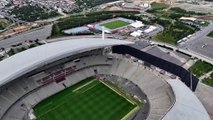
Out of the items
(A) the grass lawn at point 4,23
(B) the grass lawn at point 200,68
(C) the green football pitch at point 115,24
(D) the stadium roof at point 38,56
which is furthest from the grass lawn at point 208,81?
(A) the grass lawn at point 4,23

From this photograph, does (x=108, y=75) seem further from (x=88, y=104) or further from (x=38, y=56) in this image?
(x=38, y=56)

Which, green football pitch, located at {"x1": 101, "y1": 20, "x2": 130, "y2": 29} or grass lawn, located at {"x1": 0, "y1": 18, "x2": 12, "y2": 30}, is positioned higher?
grass lawn, located at {"x1": 0, "y1": 18, "x2": 12, "y2": 30}

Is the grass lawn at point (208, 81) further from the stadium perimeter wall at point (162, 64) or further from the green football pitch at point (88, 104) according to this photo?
the green football pitch at point (88, 104)

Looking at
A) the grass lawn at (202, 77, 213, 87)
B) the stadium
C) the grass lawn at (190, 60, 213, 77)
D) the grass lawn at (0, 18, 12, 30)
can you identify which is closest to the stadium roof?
the stadium

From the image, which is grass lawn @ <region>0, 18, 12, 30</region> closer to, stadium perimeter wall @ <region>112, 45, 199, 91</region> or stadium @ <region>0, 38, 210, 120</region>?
stadium @ <region>0, 38, 210, 120</region>

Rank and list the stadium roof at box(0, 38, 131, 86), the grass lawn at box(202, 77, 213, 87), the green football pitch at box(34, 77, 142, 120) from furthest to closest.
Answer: the grass lawn at box(202, 77, 213, 87) < the green football pitch at box(34, 77, 142, 120) < the stadium roof at box(0, 38, 131, 86)

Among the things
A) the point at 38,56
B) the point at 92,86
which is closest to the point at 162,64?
the point at 92,86

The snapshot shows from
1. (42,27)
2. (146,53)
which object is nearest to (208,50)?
(146,53)
